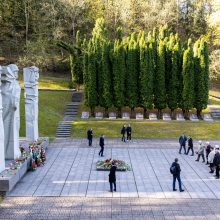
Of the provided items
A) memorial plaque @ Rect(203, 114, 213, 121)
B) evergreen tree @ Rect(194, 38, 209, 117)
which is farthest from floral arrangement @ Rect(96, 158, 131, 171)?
evergreen tree @ Rect(194, 38, 209, 117)

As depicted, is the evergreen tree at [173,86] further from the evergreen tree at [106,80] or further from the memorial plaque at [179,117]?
the evergreen tree at [106,80]

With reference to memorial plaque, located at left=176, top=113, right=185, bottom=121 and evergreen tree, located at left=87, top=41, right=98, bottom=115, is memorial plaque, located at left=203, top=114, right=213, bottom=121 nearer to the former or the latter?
memorial plaque, located at left=176, top=113, right=185, bottom=121

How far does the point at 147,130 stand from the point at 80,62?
1510 centimetres

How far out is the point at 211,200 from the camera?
1570 cm

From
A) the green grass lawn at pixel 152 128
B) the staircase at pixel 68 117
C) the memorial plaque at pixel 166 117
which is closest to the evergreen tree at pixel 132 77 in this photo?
the memorial plaque at pixel 166 117

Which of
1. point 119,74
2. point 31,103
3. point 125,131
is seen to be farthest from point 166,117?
point 31,103

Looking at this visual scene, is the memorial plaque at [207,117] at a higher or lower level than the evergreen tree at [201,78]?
lower

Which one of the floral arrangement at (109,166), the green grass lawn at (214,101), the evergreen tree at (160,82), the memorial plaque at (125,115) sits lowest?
the floral arrangement at (109,166)

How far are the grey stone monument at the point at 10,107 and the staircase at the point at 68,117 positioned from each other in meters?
11.0

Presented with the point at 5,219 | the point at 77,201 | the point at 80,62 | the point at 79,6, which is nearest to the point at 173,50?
the point at 80,62

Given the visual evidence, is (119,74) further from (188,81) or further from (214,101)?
(214,101)

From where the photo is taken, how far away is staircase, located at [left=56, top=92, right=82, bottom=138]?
31750mm

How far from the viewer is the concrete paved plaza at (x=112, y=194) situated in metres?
14.1

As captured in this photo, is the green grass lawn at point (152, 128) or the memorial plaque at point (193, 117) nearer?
the green grass lawn at point (152, 128)
